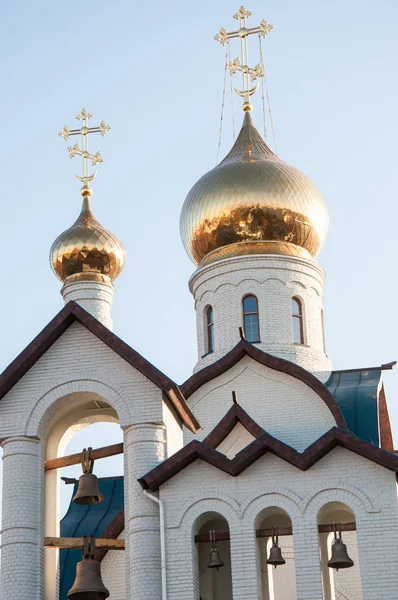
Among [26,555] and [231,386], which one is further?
[231,386]

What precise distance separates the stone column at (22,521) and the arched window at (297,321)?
6.78m

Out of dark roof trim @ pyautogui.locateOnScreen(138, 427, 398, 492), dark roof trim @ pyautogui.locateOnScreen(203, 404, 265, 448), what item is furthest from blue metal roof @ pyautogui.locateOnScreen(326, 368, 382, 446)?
dark roof trim @ pyautogui.locateOnScreen(138, 427, 398, 492)

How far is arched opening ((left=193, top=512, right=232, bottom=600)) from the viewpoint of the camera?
1302 cm

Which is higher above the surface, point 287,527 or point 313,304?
point 313,304

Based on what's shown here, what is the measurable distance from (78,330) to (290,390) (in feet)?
16.2

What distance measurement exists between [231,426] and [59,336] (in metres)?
3.26

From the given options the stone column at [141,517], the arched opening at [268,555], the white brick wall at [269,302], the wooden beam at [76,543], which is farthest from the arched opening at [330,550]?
the white brick wall at [269,302]

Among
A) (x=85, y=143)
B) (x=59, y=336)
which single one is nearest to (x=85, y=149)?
(x=85, y=143)

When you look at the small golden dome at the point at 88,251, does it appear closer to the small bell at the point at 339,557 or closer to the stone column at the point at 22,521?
the stone column at the point at 22,521

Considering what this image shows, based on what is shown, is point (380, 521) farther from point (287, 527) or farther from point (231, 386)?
point (231, 386)

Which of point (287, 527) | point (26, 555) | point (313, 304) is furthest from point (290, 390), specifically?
point (26, 555)

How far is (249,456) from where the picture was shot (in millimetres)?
12836

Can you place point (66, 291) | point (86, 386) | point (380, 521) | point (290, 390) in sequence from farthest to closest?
point (66, 291) → point (290, 390) → point (86, 386) → point (380, 521)

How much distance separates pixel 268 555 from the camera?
1367 centimetres
